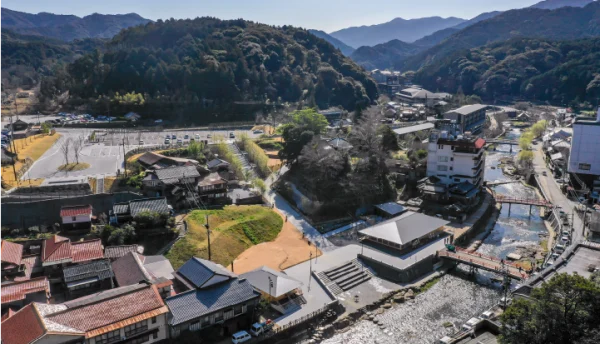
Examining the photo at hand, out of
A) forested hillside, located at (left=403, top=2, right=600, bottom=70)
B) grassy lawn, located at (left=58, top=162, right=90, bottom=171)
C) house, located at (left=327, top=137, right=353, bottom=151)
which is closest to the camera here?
grassy lawn, located at (left=58, top=162, right=90, bottom=171)

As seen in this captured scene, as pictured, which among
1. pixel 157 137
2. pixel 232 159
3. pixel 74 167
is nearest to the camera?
pixel 74 167

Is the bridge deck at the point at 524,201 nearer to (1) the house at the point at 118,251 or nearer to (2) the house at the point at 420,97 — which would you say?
(1) the house at the point at 118,251

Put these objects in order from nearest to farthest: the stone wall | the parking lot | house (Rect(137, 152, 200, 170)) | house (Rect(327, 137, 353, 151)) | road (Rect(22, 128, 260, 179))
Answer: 1. the stone wall
2. road (Rect(22, 128, 260, 179))
3. house (Rect(137, 152, 200, 170))
4. house (Rect(327, 137, 353, 151))
5. the parking lot

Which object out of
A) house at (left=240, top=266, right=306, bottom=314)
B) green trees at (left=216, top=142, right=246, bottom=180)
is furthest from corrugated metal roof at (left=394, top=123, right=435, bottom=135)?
house at (left=240, top=266, right=306, bottom=314)

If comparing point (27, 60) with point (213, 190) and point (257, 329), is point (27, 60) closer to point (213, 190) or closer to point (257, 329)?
point (213, 190)

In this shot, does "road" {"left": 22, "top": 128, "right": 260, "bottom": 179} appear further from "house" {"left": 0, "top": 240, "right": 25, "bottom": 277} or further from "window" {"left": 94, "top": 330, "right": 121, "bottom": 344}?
"window" {"left": 94, "top": 330, "right": 121, "bottom": 344}

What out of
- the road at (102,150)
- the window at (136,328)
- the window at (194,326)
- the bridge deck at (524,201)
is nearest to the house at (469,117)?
the bridge deck at (524,201)

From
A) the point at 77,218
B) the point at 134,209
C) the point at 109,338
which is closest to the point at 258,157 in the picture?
the point at 134,209
